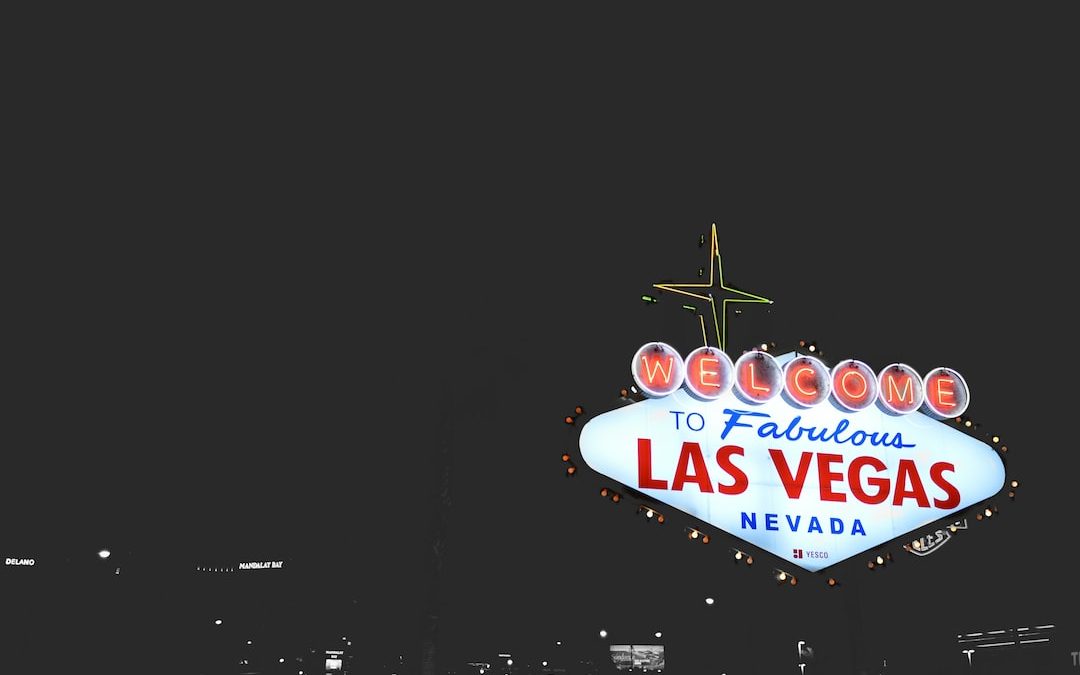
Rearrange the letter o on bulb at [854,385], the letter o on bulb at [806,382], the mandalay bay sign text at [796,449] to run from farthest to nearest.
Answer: the letter o on bulb at [854,385] < the letter o on bulb at [806,382] < the mandalay bay sign text at [796,449]

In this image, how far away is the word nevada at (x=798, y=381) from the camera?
1470 centimetres

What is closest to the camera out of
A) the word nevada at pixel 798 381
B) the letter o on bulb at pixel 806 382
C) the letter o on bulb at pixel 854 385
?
the word nevada at pixel 798 381

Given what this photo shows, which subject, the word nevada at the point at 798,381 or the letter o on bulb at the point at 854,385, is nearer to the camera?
the word nevada at the point at 798,381

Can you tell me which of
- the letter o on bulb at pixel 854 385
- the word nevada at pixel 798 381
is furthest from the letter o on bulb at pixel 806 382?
the letter o on bulb at pixel 854 385

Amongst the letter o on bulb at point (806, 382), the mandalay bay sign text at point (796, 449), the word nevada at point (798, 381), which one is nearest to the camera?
the mandalay bay sign text at point (796, 449)

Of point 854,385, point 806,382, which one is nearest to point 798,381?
point 806,382

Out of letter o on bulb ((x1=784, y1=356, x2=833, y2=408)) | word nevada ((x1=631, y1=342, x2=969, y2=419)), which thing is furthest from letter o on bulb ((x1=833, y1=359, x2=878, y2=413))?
letter o on bulb ((x1=784, y1=356, x2=833, y2=408))

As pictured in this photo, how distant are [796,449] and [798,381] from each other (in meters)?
1.03

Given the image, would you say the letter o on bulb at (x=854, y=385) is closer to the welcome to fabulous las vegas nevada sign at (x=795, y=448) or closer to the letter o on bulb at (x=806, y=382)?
the welcome to fabulous las vegas nevada sign at (x=795, y=448)

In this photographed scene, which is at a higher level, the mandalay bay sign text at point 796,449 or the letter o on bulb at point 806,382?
the letter o on bulb at point 806,382

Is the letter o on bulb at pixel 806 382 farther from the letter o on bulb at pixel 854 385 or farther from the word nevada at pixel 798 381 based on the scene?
the letter o on bulb at pixel 854 385

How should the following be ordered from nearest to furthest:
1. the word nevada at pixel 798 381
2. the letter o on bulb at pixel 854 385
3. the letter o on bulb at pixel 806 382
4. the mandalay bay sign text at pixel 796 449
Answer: the mandalay bay sign text at pixel 796 449
the word nevada at pixel 798 381
the letter o on bulb at pixel 806 382
the letter o on bulb at pixel 854 385

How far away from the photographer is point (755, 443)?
15.0 metres

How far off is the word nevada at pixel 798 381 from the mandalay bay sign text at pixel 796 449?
0.02 meters
